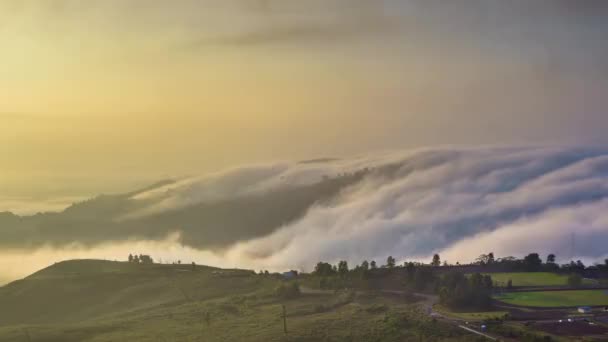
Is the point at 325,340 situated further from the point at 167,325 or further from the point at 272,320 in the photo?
the point at 167,325

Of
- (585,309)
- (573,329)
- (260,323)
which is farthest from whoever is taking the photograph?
(260,323)

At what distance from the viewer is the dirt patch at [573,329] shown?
11244 cm

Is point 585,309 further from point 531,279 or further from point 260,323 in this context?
point 260,323

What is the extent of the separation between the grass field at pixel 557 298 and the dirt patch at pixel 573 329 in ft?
73.7

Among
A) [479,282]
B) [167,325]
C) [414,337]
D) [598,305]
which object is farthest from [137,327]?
[598,305]

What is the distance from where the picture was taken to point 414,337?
11831cm

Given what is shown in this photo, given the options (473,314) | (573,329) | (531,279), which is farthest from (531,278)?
(573,329)

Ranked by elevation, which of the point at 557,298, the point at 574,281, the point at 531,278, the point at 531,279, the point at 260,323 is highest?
the point at 531,278

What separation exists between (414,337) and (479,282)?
36344 millimetres

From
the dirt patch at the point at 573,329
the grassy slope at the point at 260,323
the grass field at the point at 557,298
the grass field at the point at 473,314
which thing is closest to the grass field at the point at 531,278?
the grass field at the point at 557,298

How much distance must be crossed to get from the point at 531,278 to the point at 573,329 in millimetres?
66203

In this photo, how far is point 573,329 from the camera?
115375 mm

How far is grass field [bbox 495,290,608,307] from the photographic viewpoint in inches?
5660

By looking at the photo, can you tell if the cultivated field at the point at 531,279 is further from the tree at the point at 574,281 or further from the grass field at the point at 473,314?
the grass field at the point at 473,314
